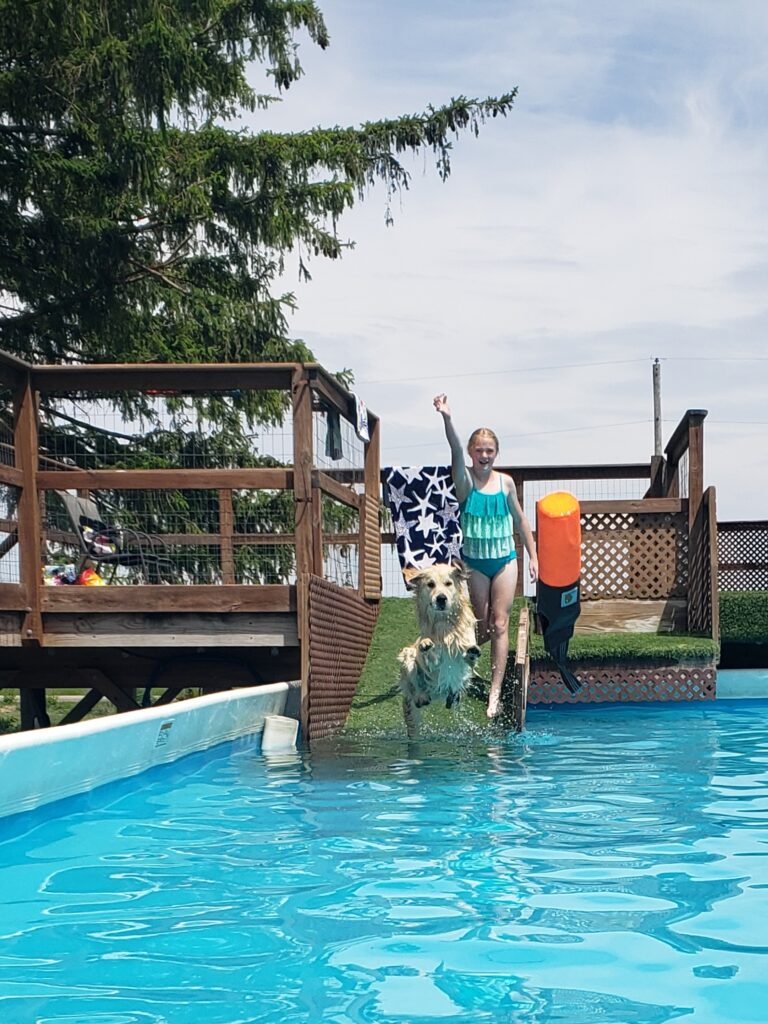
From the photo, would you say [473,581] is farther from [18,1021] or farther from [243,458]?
[243,458]

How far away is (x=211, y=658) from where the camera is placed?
935 centimetres

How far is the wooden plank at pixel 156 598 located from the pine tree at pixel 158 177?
627 cm

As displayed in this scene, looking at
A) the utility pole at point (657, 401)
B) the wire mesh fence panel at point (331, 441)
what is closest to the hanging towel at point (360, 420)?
the wire mesh fence panel at point (331, 441)

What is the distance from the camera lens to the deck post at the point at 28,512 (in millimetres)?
8094

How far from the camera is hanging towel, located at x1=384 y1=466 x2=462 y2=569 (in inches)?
516

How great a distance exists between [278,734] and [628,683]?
4.53 metres

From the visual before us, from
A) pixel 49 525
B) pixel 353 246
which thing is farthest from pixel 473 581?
pixel 353 246

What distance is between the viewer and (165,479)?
26.7ft

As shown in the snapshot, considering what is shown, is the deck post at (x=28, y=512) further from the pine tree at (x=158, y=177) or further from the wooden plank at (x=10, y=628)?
the pine tree at (x=158, y=177)

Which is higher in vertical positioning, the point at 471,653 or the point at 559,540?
the point at 559,540

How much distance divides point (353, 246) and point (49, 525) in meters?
8.21

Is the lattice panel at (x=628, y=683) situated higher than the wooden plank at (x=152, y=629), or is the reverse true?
the wooden plank at (x=152, y=629)

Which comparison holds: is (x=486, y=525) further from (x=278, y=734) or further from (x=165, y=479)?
(x=165, y=479)

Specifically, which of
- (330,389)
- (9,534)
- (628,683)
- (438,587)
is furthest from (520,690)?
(9,534)
